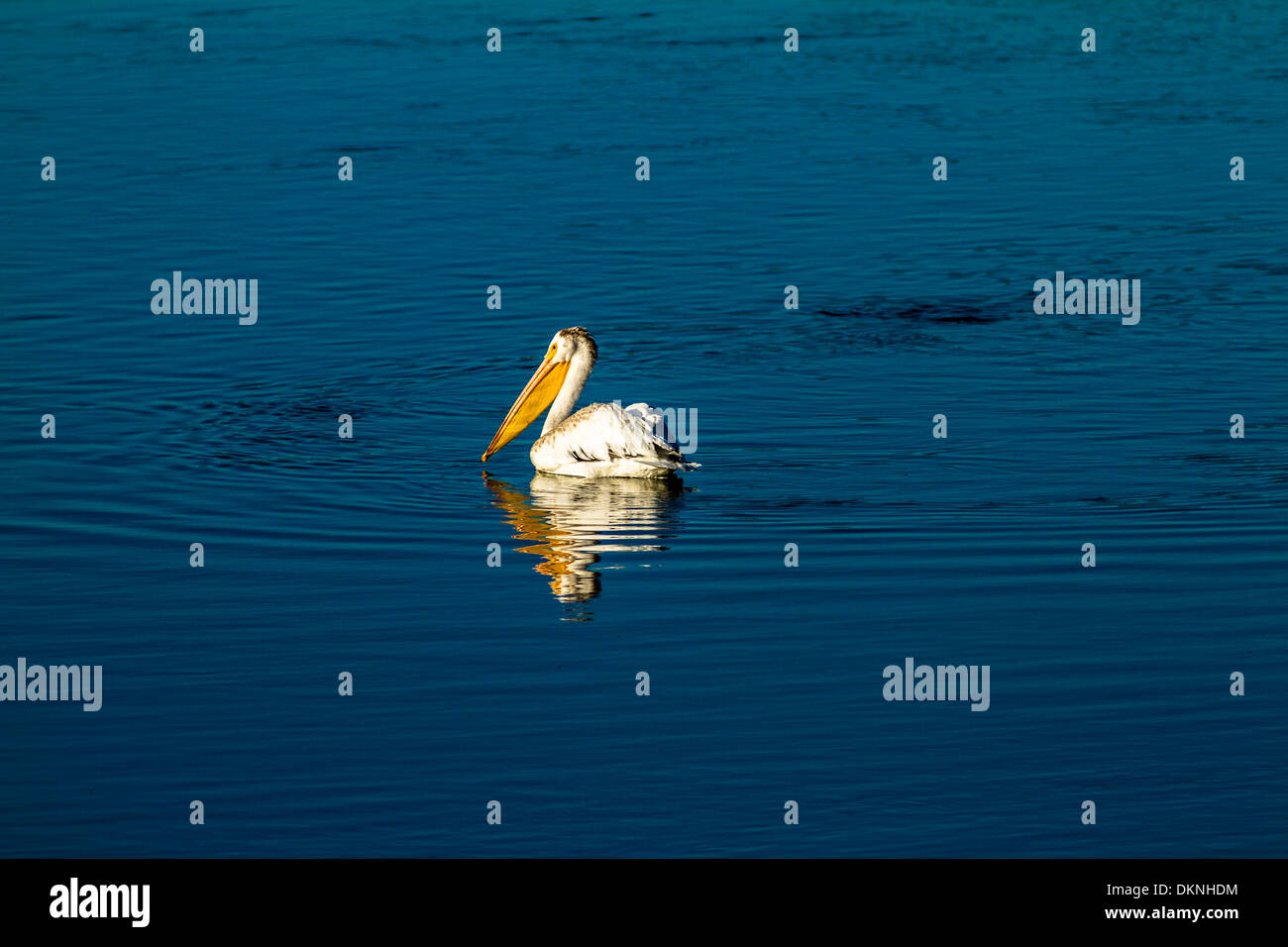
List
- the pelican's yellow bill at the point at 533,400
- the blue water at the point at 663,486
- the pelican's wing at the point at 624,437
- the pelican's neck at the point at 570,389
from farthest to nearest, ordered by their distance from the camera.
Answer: the pelican's neck at the point at 570,389 → the pelican's yellow bill at the point at 533,400 → the pelican's wing at the point at 624,437 → the blue water at the point at 663,486

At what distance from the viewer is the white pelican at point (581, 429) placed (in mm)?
13039

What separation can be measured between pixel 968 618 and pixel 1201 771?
2.22m

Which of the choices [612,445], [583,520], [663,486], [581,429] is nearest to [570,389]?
[581,429]

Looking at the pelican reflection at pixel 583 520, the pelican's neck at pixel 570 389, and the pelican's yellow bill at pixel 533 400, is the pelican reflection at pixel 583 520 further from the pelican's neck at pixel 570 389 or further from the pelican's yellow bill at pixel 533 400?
the pelican's neck at pixel 570 389

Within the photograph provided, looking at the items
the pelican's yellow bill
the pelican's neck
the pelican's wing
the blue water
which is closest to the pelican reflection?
the blue water

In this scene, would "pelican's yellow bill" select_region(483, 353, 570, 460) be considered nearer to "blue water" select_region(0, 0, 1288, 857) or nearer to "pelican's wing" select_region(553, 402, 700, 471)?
"blue water" select_region(0, 0, 1288, 857)

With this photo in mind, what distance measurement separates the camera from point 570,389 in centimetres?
1456

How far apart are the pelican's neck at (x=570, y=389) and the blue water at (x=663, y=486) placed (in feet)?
1.62

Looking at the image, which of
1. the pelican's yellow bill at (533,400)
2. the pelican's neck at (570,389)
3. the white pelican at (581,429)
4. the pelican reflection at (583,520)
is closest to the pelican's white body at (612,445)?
the white pelican at (581,429)

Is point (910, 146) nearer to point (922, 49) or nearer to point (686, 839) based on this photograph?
point (922, 49)

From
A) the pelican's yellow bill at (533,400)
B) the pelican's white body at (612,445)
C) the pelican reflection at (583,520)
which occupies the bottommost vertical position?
the pelican reflection at (583,520)

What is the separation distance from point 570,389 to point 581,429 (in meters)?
1.32

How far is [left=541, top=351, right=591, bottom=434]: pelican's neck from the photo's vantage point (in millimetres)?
14461

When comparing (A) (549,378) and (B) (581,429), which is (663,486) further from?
(A) (549,378)
